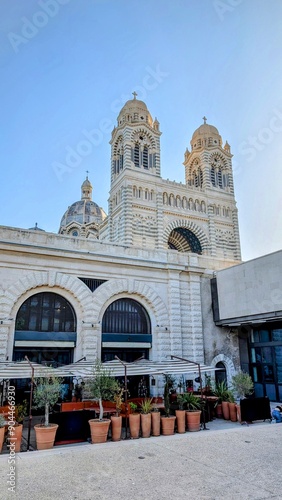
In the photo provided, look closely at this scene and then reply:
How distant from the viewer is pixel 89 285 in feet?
64.8

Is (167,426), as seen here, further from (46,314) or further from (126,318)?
(46,314)

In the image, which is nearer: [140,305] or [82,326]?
[82,326]

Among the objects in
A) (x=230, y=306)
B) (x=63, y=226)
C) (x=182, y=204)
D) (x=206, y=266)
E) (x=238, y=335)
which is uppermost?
(x=63, y=226)

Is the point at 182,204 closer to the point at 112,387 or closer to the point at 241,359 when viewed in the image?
the point at 241,359

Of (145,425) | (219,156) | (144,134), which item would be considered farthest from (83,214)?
(145,425)

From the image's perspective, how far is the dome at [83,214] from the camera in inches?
2911

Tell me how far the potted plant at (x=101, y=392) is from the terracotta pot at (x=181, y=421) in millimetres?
2649

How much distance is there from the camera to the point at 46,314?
60.6ft

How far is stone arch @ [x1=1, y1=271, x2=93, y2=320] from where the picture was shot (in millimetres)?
17328

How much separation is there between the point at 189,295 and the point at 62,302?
312 inches

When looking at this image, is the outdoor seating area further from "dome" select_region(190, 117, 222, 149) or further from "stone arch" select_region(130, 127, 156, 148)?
"dome" select_region(190, 117, 222, 149)

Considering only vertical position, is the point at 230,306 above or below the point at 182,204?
below

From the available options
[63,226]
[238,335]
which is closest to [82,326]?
[238,335]

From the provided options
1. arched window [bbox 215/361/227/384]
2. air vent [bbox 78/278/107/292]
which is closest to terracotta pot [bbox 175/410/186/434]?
air vent [bbox 78/278/107/292]
